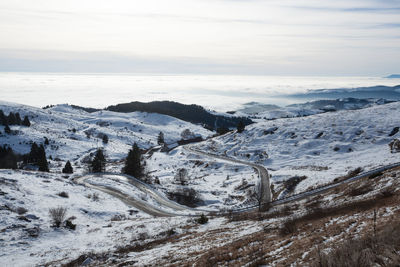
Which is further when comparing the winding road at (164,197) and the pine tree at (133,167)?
the pine tree at (133,167)

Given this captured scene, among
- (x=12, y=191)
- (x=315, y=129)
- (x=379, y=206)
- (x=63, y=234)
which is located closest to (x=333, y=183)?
(x=379, y=206)

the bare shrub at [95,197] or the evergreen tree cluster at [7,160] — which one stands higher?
the bare shrub at [95,197]

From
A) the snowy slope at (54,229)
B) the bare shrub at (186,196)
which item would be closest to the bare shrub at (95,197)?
the snowy slope at (54,229)

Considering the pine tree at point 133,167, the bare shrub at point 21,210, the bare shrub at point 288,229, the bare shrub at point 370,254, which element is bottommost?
the pine tree at point 133,167

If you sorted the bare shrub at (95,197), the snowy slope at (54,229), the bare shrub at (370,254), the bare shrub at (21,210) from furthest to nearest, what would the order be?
the bare shrub at (95,197)
the bare shrub at (21,210)
the snowy slope at (54,229)
the bare shrub at (370,254)

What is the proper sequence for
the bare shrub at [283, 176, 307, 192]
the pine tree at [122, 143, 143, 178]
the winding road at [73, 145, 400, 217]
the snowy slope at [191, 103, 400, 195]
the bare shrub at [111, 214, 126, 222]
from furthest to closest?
the pine tree at [122, 143, 143, 178]
the snowy slope at [191, 103, 400, 195]
the bare shrub at [283, 176, 307, 192]
the winding road at [73, 145, 400, 217]
the bare shrub at [111, 214, 126, 222]

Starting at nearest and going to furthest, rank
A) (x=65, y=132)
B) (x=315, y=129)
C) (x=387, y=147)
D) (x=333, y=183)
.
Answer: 1. (x=333, y=183)
2. (x=387, y=147)
3. (x=315, y=129)
4. (x=65, y=132)

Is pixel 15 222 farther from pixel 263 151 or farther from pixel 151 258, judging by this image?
pixel 263 151

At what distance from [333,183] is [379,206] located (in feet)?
107

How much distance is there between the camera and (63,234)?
95.9 feet

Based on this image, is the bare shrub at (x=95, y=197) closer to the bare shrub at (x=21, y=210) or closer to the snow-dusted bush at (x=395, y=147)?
the bare shrub at (x=21, y=210)

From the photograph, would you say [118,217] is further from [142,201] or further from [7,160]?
[7,160]

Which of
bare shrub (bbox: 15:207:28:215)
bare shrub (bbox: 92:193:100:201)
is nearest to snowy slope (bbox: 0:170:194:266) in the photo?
bare shrub (bbox: 15:207:28:215)

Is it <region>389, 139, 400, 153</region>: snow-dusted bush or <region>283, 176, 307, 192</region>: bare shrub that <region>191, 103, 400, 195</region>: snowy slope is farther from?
<region>283, 176, 307, 192</region>: bare shrub
